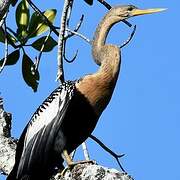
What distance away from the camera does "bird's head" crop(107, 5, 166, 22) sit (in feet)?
18.5

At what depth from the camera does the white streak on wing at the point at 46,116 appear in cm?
516

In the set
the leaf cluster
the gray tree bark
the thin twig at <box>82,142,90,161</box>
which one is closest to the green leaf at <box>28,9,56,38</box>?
the leaf cluster

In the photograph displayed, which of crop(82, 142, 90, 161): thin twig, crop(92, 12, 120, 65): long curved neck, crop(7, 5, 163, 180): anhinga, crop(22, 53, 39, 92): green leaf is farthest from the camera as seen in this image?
crop(22, 53, 39, 92): green leaf

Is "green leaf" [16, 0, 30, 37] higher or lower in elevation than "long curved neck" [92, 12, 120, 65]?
higher

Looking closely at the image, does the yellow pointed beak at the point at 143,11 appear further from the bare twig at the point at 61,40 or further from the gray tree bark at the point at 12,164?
the gray tree bark at the point at 12,164

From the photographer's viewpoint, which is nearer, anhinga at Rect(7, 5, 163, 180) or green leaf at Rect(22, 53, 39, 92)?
anhinga at Rect(7, 5, 163, 180)

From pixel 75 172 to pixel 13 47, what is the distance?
6.90ft

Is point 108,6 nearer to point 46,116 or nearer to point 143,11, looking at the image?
point 143,11

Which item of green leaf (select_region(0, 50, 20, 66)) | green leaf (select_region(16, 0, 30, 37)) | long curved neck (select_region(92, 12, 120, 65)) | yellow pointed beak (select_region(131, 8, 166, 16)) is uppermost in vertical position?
green leaf (select_region(16, 0, 30, 37))

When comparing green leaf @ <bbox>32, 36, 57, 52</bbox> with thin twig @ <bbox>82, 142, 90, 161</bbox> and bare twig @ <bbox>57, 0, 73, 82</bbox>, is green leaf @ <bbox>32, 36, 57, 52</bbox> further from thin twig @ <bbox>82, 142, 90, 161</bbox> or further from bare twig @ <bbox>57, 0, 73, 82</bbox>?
thin twig @ <bbox>82, 142, 90, 161</bbox>

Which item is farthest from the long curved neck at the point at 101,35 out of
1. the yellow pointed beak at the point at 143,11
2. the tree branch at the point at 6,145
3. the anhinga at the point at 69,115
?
the tree branch at the point at 6,145

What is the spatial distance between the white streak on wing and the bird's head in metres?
0.83

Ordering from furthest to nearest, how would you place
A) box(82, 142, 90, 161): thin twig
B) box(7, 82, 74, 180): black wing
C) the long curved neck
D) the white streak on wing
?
1. the long curved neck
2. the white streak on wing
3. box(7, 82, 74, 180): black wing
4. box(82, 142, 90, 161): thin twig

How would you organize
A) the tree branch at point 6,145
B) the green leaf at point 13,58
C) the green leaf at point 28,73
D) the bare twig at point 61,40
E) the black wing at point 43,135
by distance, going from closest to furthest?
the tree branch at point 6,145, the bare twig at point 61,40, the black wing at point 43,135, the green leaf at point 13,58, the green leaf at point 28,73
